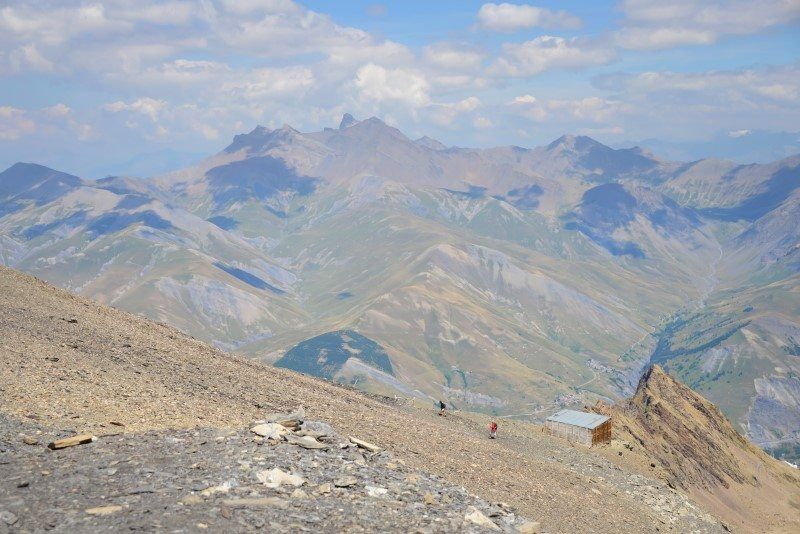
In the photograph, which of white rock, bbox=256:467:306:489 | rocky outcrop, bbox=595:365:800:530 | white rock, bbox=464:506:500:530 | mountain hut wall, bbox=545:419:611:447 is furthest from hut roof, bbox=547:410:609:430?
white rock, bbox=256:467:306:489

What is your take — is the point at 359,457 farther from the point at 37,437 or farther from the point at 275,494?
the point at 37,437

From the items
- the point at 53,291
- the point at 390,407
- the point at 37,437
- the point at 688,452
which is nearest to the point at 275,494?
the point at 37,437

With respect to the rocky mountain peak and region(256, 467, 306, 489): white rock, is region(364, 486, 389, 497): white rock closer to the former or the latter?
region(256, 467, 306, 489): white rock

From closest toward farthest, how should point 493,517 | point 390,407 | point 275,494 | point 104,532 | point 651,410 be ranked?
point 104,532, point 275,494, point 493,517, point 390,407, point 651,410

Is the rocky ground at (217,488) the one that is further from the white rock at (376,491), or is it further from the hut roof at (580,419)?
the hut roof at (580,419)

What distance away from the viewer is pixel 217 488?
83.7ft

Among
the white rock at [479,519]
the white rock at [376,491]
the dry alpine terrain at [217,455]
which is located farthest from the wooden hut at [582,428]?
the white rock at [376,491]

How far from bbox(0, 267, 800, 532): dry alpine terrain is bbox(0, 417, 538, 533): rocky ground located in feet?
0.26

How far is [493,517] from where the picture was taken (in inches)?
1142

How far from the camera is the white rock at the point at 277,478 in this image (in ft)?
87.6

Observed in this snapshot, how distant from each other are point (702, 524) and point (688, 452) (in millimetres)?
59764

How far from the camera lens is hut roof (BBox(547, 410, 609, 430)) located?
7578cm

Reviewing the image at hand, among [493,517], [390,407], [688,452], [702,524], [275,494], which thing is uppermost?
[275,494]

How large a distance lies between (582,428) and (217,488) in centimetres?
5648
